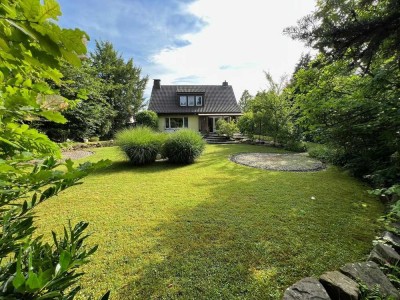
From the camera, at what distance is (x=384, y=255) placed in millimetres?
2828

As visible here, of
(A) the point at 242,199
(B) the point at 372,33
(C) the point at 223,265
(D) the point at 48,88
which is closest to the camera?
(D) the point at 48,88

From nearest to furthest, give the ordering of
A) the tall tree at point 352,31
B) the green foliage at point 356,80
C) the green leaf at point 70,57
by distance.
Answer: the green leaf at point 70,57 → the green foliage at point 356,80 → the tall tree at point 352,31

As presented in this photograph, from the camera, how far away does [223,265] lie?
2.92 meters

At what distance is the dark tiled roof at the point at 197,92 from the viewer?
971 inches

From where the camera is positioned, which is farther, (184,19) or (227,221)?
(184,19)

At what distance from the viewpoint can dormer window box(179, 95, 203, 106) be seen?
25.1 meters

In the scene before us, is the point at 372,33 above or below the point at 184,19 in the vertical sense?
below

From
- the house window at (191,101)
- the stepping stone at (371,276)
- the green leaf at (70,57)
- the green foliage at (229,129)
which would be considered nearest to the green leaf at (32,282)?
the green leaf at (70,57)

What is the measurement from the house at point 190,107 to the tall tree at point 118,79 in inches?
139

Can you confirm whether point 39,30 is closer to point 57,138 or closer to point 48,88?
point 48,88

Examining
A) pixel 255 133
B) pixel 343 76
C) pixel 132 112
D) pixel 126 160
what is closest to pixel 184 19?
pixel 343 76

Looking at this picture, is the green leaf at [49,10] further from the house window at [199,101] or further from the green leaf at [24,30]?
the house window at [199,101]

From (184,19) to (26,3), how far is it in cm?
838

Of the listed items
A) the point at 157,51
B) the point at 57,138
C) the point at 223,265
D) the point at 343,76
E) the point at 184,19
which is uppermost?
the point at 157,51
